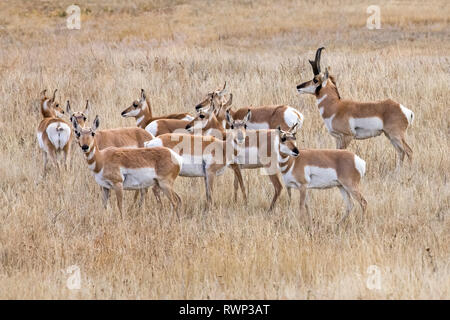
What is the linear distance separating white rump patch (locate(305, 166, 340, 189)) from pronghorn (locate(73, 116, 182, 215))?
1.44 metres

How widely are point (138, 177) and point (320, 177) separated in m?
2.00

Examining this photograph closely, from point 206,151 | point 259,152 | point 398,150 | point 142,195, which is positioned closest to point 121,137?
point 142,195

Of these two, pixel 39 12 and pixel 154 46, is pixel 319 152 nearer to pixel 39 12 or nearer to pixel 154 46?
pixel 154 46

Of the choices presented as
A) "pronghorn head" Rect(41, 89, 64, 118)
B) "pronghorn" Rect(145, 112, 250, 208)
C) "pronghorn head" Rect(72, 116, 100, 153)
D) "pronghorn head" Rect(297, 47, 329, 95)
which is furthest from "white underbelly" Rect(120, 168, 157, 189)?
"pronghorn head" Rect(297, 47, 329, 95)

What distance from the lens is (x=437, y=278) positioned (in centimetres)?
555

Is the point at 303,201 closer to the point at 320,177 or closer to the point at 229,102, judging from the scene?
the point at 320,177

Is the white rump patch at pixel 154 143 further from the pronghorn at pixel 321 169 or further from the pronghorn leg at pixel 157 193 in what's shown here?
the pronghorn at pixel 321 169

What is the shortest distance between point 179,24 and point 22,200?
2156 cm

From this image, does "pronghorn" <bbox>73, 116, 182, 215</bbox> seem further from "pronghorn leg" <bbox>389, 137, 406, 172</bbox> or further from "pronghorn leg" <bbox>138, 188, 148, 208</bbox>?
"pronghorn leg" <bbox>389, 137, 406, 172</bbox>

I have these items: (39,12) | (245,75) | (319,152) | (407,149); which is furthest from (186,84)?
(39,12)

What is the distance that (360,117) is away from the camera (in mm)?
9469

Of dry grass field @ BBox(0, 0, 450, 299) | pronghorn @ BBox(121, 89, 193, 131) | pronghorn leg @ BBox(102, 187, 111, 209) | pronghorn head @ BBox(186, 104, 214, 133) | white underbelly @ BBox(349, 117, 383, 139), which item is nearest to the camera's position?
dry grass field @ BBox(0, 0, 450, 299)

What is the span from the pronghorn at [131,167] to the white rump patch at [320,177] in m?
1.44

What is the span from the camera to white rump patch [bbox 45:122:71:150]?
30.3 feet
